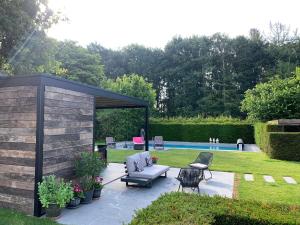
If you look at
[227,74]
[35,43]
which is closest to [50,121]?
[35,43]

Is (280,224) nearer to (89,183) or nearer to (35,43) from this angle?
(89,183)

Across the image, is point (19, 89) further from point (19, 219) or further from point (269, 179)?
point (269, 179)

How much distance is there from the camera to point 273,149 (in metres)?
15.7

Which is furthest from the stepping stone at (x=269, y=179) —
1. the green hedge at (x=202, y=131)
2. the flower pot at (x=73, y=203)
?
the green hedge at (x=202, y=131)

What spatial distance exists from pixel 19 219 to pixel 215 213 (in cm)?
413

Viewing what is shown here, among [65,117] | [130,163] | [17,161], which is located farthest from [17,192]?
[130,163]

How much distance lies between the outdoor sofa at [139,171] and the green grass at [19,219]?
3317 millimetres

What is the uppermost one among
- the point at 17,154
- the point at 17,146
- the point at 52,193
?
the point at 17,146

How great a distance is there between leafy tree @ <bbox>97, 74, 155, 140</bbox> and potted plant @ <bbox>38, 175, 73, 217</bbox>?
18759mm

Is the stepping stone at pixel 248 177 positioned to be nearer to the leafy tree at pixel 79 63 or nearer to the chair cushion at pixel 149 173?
the chair cushion at pixel 149 173

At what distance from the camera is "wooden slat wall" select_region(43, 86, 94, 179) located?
6871 millimetres

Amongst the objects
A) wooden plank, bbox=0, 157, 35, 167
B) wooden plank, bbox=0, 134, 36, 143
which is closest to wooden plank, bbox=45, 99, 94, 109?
wooden plank, bbox=0, 134, 36, 143

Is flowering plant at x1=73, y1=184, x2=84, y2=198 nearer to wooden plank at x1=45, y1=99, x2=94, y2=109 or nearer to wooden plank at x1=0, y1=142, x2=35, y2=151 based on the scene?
wooden plank at x1=0, y1=142, x2=35, y2=151

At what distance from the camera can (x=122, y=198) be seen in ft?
26.1
